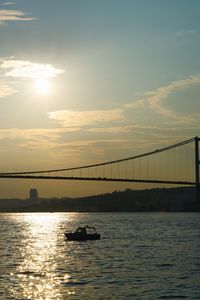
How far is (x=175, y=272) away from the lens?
127 ft

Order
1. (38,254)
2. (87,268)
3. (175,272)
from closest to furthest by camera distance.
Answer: (175,272), (87,268), (38,254)

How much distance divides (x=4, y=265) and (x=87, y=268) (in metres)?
6.47

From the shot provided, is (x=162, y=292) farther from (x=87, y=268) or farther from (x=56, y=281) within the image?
(x=87, y=268)

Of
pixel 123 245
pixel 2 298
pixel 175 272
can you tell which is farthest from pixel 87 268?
pixel 123 245

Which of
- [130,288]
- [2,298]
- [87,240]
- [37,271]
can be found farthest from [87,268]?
[87,240]

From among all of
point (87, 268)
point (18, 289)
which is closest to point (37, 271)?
point (87, 268)

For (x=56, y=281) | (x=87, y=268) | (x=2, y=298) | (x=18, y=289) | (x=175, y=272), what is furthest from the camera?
(x=87, y=268)

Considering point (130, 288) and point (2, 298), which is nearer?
point (2, 298)

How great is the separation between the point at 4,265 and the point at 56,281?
10.4 meters

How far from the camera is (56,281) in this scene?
116ft

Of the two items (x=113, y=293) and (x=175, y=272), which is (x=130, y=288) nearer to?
(x=113, y=293)

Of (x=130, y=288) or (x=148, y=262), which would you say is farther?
(x=148, y=262)

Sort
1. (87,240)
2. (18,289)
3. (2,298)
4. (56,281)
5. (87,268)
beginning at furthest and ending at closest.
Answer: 1. (87,240)
2. (87,268)
3. (56,281)
4. (18,289)
5. (2,298)

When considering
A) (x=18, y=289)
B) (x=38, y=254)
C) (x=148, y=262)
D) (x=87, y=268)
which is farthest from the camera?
(x=38, y=254)
